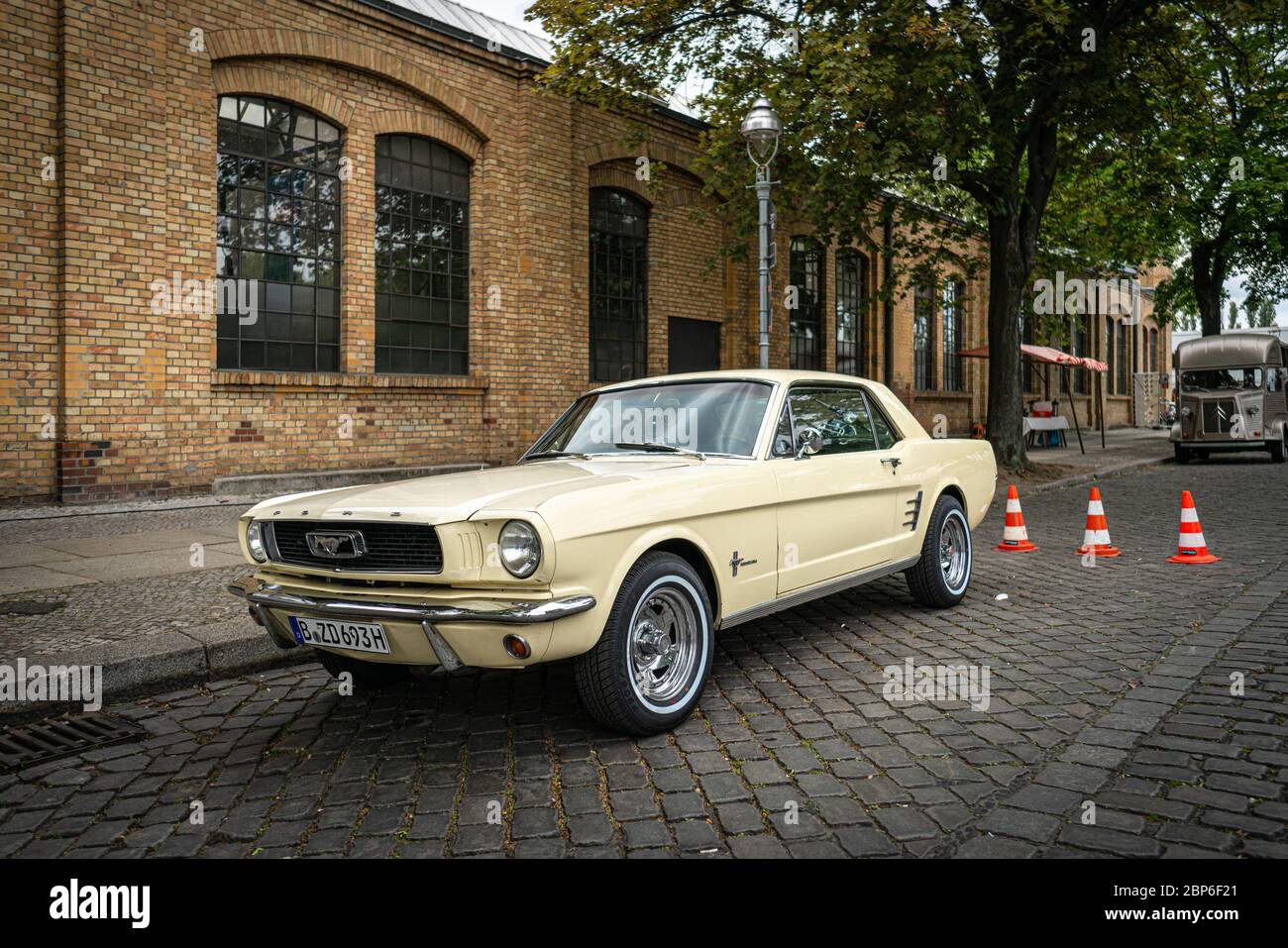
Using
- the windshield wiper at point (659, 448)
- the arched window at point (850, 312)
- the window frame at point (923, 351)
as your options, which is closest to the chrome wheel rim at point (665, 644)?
the windshield wiper at point (659, 448)

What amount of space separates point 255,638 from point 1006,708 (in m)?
3.81

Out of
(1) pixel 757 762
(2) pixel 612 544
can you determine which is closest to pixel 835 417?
(2) pixel 612 544

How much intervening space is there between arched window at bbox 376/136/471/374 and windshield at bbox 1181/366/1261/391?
17097 mm

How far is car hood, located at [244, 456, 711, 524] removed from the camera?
3492mm

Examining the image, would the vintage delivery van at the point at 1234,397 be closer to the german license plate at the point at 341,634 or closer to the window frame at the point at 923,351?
the window frame at the point at 923,351

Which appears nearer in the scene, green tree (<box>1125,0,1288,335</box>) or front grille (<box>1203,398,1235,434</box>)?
green tree (<box>1125,0,1288,335</box>)

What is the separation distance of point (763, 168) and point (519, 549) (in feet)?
29.5

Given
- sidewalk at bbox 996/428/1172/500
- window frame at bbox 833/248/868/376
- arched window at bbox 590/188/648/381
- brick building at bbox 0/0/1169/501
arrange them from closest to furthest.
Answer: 1. brick building at bbox 0/0/1169/501
2. sidewalk at bbox 996/428/1172/500
3. arched window at bbox 590/188/648/381
4. window frame at bbox 833/248/868/376

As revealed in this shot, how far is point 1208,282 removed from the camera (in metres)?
27.6

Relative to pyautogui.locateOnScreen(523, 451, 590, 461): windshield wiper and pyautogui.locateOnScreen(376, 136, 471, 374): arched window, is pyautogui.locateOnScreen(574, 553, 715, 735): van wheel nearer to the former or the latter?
pyautogui.locateOnScreen(523, 451, 590, 461): windshield wiper

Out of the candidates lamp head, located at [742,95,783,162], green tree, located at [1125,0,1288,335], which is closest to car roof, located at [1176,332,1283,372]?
green tree, located at [1125,0,1288,335]

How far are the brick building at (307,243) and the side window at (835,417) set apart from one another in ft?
26.1

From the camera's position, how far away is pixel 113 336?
32.0 feet
